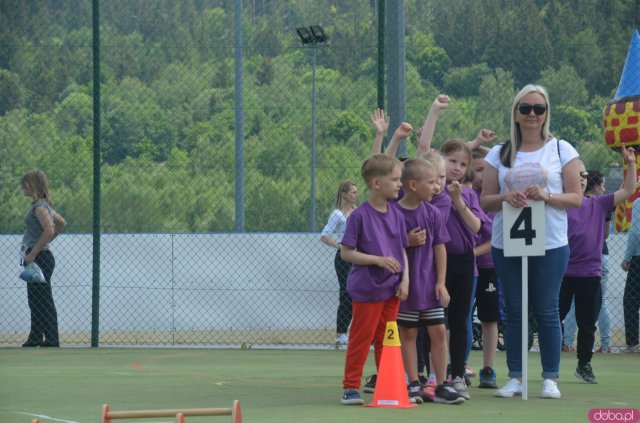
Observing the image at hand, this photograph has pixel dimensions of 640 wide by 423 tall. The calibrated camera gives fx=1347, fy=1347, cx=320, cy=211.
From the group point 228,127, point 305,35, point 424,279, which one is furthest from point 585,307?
point 228,127

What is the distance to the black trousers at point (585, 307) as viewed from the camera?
9.37m

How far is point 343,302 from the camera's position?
43.4 ft

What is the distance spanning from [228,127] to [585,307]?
7.97 m

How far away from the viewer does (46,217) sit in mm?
13031

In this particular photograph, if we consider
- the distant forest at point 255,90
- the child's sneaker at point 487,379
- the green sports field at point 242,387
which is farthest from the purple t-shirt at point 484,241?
the distant forest at point 255,90

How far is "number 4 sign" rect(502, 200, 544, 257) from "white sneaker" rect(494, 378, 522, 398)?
2.84 ft

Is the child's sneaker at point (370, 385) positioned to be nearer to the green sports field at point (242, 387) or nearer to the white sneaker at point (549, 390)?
the green sports field at point (242, 387)

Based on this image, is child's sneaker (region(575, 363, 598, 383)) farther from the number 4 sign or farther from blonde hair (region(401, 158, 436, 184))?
blonde hair (region(401, 158, 436, 184))

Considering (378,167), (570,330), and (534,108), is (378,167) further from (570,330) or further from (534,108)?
(570,330)

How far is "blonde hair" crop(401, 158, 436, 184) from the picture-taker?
7.85 m

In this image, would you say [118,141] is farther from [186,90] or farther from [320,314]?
[320,314]

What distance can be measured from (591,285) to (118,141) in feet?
24.2

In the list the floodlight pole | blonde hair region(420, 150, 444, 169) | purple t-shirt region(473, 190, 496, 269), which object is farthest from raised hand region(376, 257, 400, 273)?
the floodlight pole

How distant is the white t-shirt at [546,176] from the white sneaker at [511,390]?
84 cm
